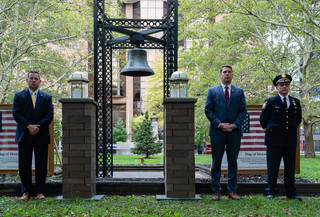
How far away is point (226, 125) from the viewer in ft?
16.6

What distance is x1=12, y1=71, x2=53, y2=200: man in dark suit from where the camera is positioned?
5.27m

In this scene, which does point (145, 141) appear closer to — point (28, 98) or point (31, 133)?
point (28, 98)

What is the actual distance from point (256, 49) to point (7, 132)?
11.2 metres

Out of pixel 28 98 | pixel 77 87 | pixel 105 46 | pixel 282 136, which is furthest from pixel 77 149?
pixel 282 136

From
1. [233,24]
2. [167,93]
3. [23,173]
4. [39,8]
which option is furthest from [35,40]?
[23,173]

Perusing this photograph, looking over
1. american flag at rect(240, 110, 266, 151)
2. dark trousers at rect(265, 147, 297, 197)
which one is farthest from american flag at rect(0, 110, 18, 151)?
dark trousers at rect(265, 147, 297, 197)

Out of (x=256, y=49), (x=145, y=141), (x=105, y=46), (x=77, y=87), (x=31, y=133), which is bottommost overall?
(x=145, y=141)

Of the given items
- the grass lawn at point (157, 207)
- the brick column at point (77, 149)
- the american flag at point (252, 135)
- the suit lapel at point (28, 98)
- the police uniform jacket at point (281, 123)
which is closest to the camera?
the grass lawn at point (157, 207)

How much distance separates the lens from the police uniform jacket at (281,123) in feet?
17.2

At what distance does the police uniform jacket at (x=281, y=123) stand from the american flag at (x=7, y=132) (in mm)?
5422

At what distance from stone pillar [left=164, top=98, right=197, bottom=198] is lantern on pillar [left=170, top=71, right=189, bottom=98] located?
58 cm

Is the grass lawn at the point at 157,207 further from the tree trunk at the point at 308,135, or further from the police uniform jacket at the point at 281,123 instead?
the tree trunk at the point at 308,135

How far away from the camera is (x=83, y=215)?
395 centimetres

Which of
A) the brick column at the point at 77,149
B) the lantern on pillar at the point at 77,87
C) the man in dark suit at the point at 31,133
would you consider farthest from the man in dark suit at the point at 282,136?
the man in dark suit at the point at 31,133
